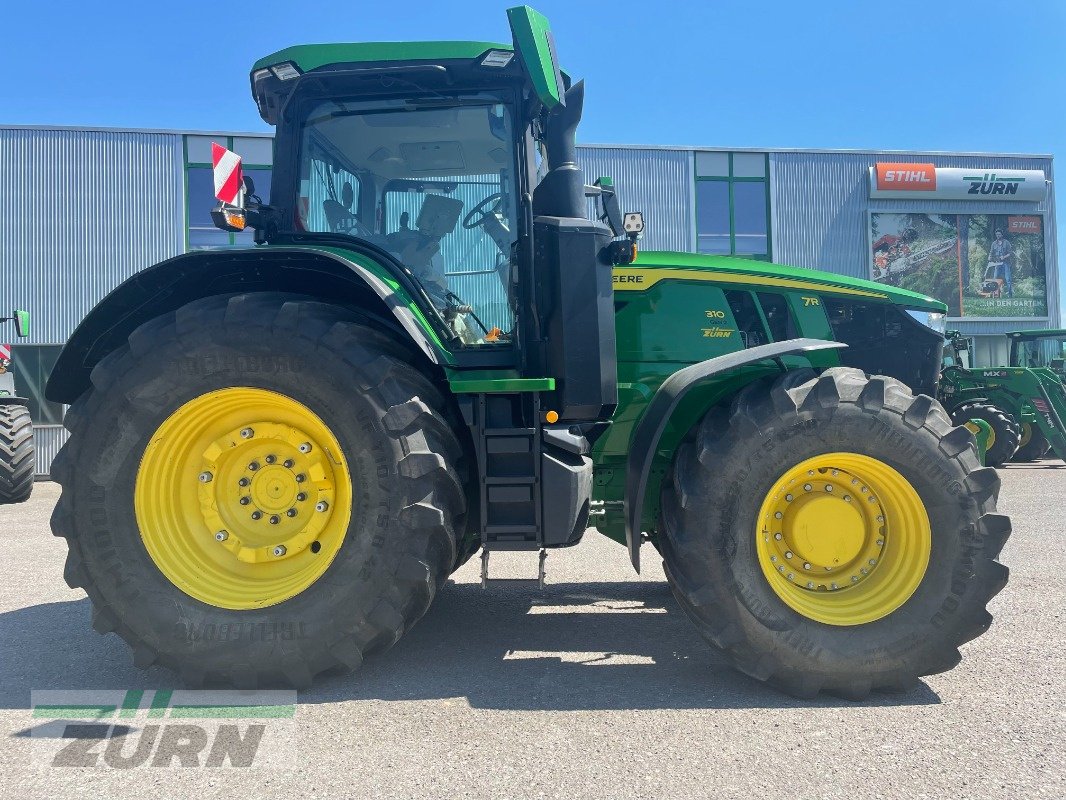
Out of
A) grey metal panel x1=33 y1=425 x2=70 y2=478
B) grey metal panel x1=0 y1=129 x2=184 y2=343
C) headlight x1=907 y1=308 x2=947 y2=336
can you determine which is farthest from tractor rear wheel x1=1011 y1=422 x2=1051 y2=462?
grey metal panel x1=33 y1=425 x2=70 y2=478

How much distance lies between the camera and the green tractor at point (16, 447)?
9.32m

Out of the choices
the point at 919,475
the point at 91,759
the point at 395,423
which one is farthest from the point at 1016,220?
the point at 91,759

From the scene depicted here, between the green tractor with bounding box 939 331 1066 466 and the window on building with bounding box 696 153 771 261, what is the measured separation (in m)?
5.25

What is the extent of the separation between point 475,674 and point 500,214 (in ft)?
6.59

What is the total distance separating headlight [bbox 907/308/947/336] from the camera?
418cm

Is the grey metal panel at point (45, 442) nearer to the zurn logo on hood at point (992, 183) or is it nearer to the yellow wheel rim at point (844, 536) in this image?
the yellow wheel rim at point (844, 536)

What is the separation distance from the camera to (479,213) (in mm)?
3443

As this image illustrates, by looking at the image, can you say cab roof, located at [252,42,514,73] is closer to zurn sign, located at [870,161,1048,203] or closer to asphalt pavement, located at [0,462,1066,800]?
asphalt pavement, located at [0,462,1066,800]

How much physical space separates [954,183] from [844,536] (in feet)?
61.1

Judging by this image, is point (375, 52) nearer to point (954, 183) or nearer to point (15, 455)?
point (15, 455)

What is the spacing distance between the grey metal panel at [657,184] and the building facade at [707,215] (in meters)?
0.03

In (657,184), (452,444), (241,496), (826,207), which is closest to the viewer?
(452,444)

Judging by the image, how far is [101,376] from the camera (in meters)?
2.95
